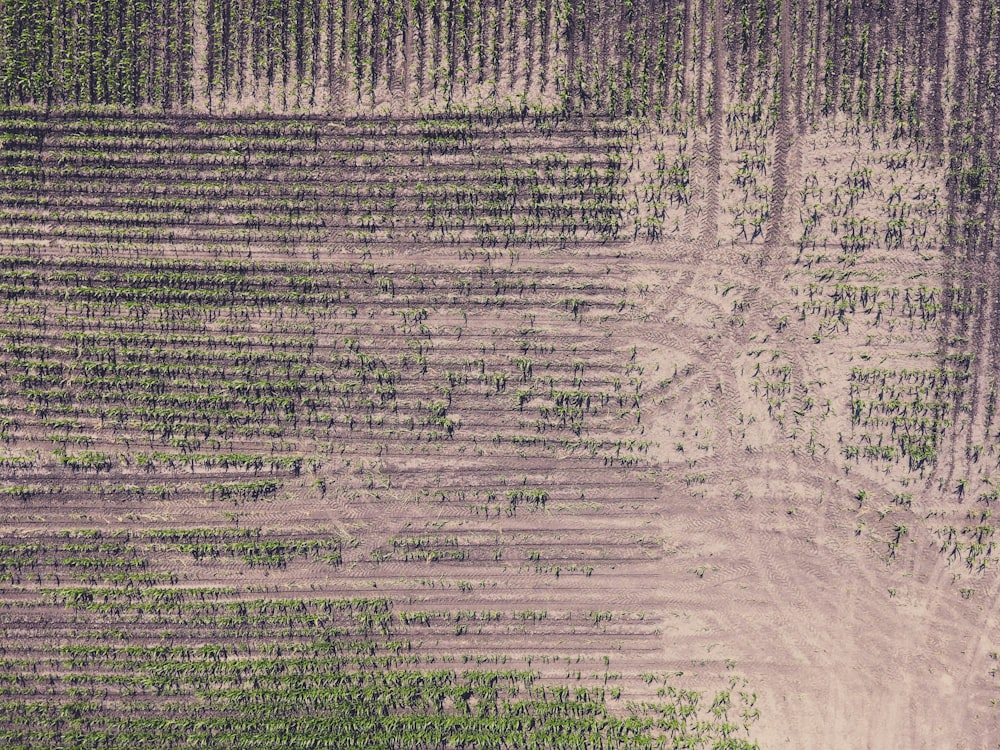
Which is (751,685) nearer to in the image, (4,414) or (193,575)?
(193,575)

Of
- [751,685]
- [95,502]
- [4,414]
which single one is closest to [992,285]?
[751,685]

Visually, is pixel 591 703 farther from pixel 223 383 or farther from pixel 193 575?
pixel 223 383

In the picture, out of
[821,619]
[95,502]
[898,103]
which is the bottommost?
[821,619]

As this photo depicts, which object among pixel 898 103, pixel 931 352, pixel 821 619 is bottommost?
pixel 821 619

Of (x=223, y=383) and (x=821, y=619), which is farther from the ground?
(x=223, y=383)

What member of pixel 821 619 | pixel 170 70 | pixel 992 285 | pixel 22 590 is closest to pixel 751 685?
pixel 821 619

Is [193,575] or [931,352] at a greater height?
[931,352]
